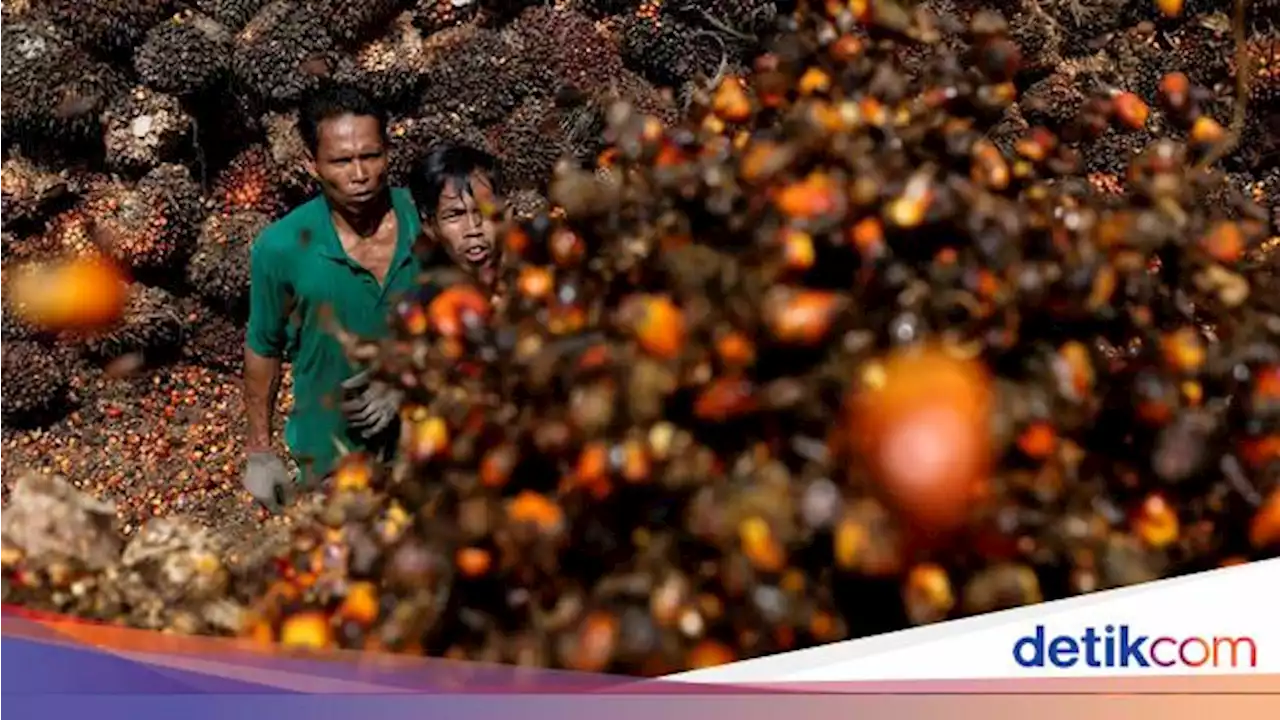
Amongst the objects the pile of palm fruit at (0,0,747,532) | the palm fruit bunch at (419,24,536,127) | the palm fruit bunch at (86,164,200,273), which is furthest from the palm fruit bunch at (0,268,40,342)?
the palm fruit bunch at (419,24,536,127)

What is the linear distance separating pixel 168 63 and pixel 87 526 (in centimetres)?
345

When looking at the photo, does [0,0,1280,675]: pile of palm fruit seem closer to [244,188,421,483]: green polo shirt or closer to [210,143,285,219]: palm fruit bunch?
[244,188,421,483]: green polo shirt

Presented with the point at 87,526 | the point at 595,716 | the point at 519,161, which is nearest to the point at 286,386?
the point at 519,161

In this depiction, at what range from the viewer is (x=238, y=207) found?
15.1 feet

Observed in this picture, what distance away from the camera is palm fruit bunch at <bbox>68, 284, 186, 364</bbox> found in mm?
4520

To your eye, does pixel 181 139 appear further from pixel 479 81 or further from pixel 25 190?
pixel 479 81

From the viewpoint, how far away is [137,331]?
14.9 ft

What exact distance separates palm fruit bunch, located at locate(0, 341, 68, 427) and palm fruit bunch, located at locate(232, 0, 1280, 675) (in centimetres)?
360

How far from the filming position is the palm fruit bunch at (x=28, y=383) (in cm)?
442

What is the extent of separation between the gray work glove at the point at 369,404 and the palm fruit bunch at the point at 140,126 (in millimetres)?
2704

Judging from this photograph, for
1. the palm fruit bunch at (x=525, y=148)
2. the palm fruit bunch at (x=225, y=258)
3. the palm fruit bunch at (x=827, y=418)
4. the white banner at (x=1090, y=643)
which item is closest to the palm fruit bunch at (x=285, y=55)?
the palm fruit bunch at (x=225, y=258)

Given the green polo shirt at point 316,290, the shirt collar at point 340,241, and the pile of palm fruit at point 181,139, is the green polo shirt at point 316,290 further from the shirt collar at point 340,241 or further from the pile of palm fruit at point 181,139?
the pile of palm fruit at point 181,139

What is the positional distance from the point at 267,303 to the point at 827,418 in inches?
69.2

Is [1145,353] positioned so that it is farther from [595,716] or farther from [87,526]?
[87,526]
